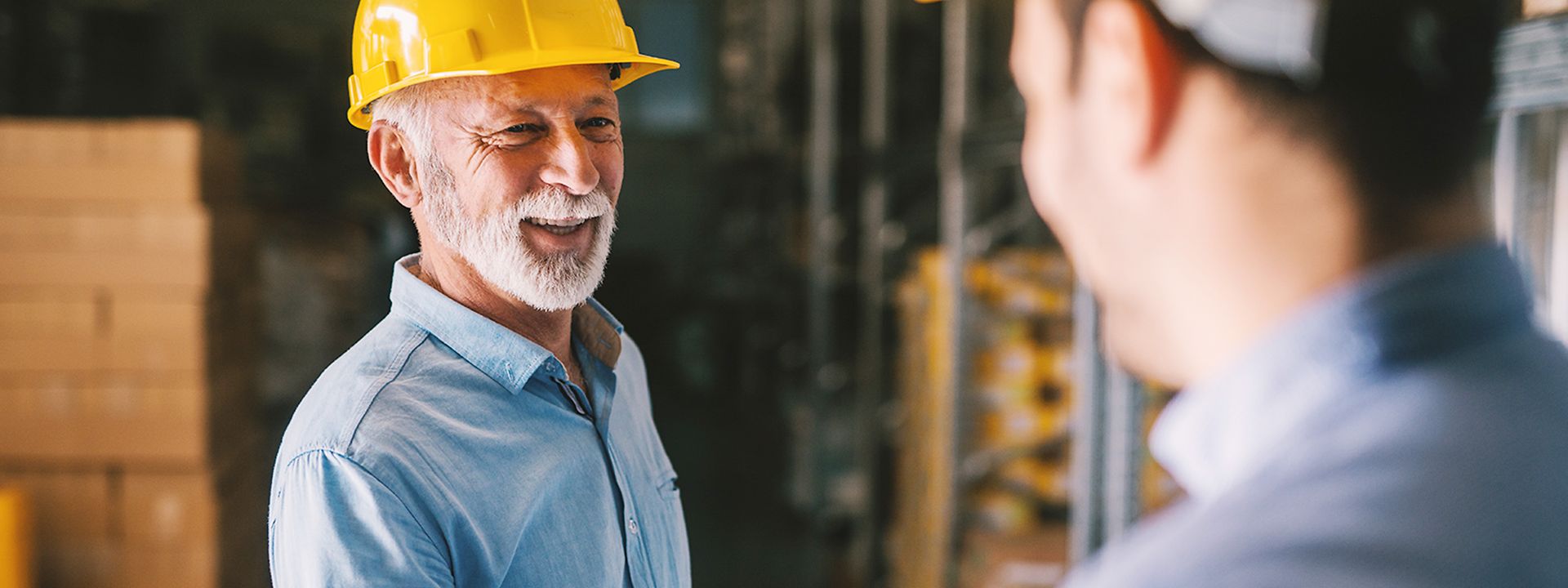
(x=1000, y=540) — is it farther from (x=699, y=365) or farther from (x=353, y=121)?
(x=699, y=365)

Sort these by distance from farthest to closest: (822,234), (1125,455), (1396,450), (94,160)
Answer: (822,234) < (94,160) < (1125,455) < (1396,450)

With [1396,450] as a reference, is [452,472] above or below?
below

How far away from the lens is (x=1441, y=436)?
1.88 feet

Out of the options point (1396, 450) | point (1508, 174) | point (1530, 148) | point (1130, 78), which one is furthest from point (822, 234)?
point (1396, 450)

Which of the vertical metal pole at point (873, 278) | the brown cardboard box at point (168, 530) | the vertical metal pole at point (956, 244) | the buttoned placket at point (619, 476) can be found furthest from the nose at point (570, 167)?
the vertical metal pole at point (873, 278)

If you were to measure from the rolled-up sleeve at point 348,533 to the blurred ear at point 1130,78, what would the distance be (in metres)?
0.96

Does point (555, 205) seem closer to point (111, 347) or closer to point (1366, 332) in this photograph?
point (1366, 332)

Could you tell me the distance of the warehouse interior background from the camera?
418 centimetres

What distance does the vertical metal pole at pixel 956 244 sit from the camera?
426cm

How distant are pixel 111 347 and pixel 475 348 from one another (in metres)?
3.61

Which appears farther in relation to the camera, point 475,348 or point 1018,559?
point 1018,559

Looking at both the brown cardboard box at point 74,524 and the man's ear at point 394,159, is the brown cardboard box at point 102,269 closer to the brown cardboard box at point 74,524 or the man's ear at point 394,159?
the brown cardboard box at point 74,524

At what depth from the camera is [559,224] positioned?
54.9 inches

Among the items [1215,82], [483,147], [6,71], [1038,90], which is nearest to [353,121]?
[483,147]
